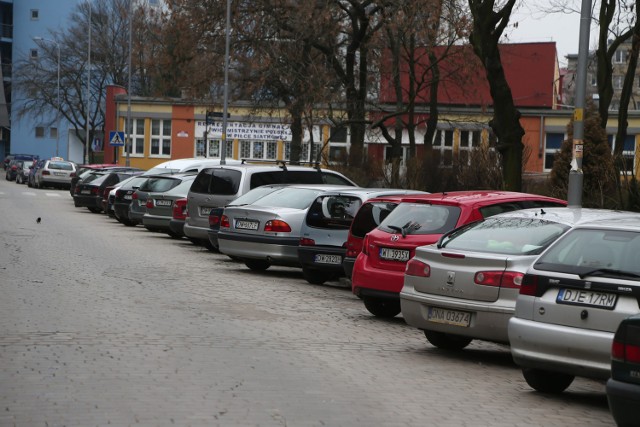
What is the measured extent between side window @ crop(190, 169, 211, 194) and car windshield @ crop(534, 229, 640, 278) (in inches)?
Answer: 572

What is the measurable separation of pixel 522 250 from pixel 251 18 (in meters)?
29.0

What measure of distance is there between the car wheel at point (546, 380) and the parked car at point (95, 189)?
3021cm

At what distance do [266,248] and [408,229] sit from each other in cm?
564

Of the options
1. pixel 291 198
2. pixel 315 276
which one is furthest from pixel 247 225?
pixel 315 276

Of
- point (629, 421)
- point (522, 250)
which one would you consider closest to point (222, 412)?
point (629, 421)

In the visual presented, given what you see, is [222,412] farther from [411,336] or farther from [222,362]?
[411,336]

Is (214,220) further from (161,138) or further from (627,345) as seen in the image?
(161,138)

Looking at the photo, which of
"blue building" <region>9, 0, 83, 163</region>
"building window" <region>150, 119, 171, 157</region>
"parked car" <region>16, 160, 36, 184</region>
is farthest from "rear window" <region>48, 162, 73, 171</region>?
"blue building" <region>9, 0, 83, 163</region>

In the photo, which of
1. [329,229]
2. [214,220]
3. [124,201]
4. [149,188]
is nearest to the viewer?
[329,229]

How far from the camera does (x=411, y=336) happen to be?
40.5 feet

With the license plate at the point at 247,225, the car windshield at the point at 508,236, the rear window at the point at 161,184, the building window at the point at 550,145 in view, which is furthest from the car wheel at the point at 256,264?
the building window at the point at 550,145

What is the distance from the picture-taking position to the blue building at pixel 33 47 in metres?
97.4

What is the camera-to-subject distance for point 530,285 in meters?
8.86

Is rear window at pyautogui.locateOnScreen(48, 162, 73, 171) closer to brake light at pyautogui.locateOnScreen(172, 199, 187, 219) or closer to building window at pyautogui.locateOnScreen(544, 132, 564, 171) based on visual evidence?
building window at pyautogui.locateOnScreen(544, 132, 564, 171)
